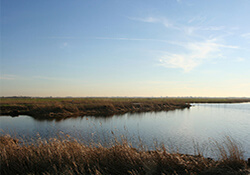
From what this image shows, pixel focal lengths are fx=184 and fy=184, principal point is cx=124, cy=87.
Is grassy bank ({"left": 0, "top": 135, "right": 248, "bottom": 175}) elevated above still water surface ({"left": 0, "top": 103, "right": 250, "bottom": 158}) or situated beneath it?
elevated above

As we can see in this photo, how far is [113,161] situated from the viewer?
22.9 feet

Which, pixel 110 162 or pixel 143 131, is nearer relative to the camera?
pixel 110 162

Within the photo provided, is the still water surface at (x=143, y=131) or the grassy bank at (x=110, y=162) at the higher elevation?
the grassy bank at (x=110, y=162)

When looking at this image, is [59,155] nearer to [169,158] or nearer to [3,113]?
[169,158]

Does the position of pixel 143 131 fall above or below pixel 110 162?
below

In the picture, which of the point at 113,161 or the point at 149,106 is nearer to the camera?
the point at 113,161

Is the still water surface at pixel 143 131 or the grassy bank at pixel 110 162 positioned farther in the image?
the still water surface at pixel 143 131

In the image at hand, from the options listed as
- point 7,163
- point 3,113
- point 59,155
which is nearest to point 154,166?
point 59,155

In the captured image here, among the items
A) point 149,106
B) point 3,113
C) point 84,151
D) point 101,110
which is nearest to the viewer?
point 84,151

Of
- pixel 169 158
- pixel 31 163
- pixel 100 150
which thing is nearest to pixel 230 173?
pixel 169 158

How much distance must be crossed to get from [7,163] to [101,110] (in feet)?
97.0

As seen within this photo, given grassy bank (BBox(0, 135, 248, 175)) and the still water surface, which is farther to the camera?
the still water surface

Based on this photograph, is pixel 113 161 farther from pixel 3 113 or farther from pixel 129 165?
pixel 3 113

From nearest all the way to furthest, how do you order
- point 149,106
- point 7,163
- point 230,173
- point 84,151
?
point 230,173 → point 7,163 → point 84,151 → point 149,106
